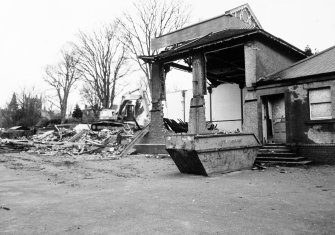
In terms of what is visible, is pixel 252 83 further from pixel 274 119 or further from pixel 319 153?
pixel 319 153

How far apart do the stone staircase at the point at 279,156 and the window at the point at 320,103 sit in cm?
186

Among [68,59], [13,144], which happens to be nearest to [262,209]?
[13,144]

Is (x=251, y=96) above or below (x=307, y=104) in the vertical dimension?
above

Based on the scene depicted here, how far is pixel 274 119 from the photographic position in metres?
16.1

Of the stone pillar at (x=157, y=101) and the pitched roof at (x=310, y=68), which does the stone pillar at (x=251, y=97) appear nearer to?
the pitched roof at (x=310, y=68)

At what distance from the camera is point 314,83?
13.6 metres

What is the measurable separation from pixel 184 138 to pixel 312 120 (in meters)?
6.65

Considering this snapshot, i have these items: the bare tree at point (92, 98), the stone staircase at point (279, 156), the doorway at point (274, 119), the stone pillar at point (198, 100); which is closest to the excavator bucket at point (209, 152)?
the stone staircase at point (279, 156)

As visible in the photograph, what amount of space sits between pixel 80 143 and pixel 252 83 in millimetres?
12539

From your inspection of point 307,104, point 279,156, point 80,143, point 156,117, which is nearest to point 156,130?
point 156,117

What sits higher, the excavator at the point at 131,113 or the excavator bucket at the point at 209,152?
the excavator at the point at 131,113

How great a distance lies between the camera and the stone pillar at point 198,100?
1680 cm

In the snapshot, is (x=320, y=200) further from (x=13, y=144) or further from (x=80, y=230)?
(x=13, y=144)

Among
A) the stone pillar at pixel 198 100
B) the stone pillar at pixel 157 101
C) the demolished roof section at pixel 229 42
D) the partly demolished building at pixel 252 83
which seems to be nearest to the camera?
the partly demolished building at pixel 252 83
